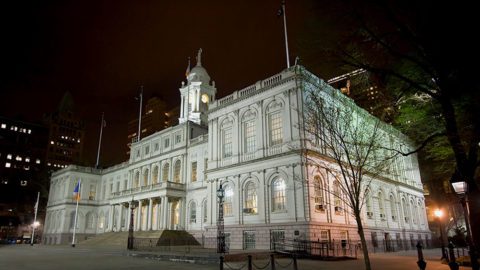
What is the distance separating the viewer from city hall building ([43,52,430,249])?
29344mm

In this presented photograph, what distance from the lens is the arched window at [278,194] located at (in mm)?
30141

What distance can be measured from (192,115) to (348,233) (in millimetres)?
34422

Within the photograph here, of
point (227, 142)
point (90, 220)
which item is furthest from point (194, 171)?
point (90, 220)

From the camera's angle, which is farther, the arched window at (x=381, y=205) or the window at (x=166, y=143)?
the window at (x=166, y=143)

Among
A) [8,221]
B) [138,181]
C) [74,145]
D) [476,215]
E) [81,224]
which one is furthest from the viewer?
[74,145]

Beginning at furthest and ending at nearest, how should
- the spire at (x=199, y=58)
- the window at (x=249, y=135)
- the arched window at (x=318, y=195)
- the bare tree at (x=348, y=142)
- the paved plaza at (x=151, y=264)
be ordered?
the spire at (x=199, y=58) → the window at (x=249, y=135) → the arched window at (x=318, y=195) → the paved plaza at (x=151, y=264) → the bare tree at (x=348, y=142)

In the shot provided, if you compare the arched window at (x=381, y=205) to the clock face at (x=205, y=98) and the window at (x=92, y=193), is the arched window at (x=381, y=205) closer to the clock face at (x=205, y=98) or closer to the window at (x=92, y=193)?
the clock face at (x=205, y=98)

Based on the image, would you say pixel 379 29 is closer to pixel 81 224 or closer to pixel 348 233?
pixel 348 233

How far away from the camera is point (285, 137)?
101 ft

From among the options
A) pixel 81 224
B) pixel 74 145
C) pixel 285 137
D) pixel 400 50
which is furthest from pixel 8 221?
pixel 400 50

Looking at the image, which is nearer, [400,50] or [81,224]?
[400,50]

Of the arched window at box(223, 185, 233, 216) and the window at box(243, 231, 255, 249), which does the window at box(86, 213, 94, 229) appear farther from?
the window at box(243, 231, 255, 249)

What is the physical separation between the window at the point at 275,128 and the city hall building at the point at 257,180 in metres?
0.10


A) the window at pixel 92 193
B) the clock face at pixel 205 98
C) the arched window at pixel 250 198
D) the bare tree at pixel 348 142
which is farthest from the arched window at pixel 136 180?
the bare tree at pixel 348 142
